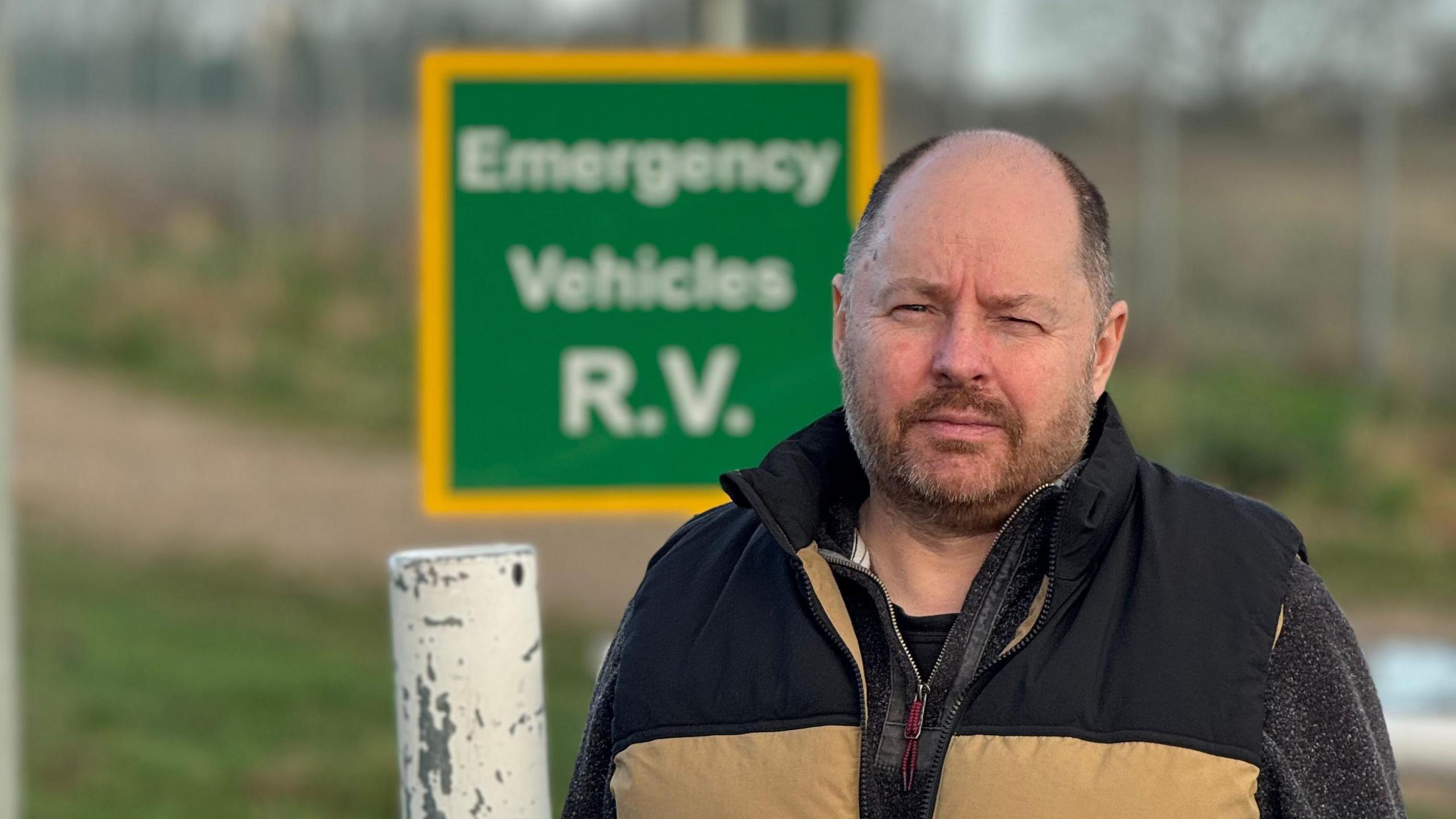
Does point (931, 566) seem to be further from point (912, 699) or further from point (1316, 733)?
point (1316, 733)

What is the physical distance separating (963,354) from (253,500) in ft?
41.2

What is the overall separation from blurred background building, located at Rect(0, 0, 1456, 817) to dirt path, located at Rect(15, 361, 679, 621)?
0.05 meters

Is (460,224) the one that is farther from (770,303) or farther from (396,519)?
Answer: (396,519)

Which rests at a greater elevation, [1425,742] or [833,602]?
[833,602]

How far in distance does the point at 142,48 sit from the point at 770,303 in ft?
61.2

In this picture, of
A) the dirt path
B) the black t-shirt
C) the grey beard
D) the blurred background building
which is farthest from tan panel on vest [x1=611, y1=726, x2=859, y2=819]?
the dirt path

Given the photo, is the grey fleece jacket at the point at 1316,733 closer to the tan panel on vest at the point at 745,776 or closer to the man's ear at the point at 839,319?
the tan panel on vest at the point at 745,776

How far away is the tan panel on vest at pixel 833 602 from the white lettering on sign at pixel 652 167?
2.12 metres

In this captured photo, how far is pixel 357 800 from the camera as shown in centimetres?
671

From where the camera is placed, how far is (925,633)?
1950mm

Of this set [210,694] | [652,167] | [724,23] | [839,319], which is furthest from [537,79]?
[210,694]

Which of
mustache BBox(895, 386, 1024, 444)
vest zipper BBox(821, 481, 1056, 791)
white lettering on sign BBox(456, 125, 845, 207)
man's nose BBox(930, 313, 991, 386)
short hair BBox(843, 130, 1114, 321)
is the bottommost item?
vest zipper BBox(821, 481, 1056, 791)

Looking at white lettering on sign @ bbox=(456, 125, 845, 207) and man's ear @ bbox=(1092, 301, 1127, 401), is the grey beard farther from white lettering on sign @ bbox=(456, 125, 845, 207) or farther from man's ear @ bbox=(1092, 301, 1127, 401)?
white lettering on sign @ bbox=(456, 125, 845, 207)

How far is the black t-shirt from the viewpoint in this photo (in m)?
1.93
